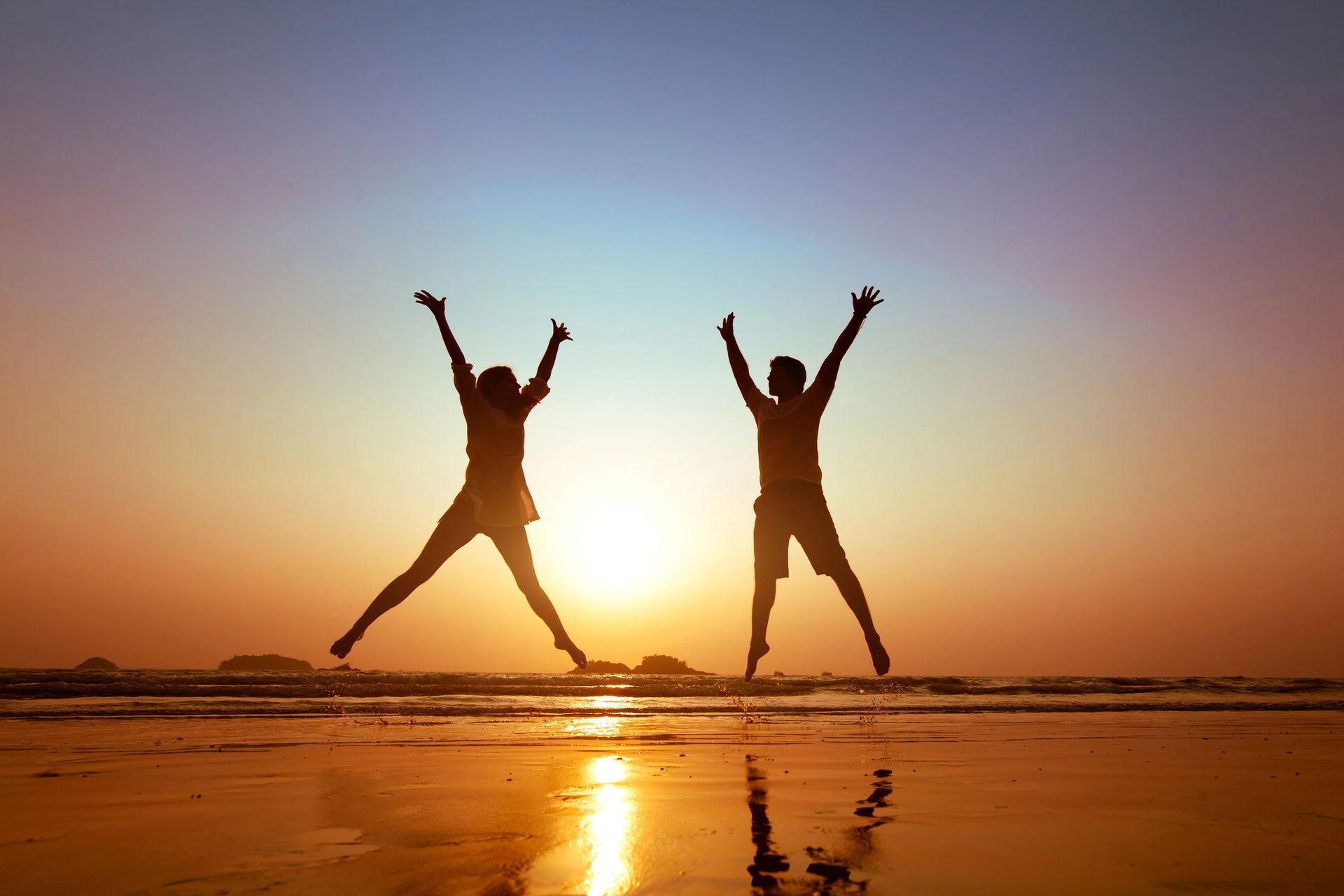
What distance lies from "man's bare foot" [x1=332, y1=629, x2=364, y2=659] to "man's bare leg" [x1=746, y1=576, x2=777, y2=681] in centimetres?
431

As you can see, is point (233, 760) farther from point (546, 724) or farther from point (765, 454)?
point (765, 454)

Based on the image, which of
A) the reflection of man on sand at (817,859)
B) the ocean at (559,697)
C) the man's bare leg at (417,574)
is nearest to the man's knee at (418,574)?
the man's bare leg at (417,574)

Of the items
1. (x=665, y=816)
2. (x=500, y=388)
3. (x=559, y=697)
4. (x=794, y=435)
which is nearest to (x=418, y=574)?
(x=500, y=388)

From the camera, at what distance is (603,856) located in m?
2.61

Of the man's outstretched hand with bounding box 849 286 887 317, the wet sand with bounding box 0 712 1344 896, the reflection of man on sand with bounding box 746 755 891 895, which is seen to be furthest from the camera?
the man's outstretched hand with bounding box 849 286 887 317

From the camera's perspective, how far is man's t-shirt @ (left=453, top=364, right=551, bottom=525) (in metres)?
9.66

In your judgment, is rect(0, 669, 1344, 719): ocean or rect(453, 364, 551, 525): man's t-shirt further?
rect(0, 669, 1344, 719): ocean

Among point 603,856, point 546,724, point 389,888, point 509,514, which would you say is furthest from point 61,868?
point 509,514

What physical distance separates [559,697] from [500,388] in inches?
276

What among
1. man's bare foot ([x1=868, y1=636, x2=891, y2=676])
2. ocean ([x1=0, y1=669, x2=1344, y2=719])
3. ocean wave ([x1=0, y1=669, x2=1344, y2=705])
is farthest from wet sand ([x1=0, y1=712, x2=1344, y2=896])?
ocean wave ([x1=0, y1=669, x2=1344, y2=705])

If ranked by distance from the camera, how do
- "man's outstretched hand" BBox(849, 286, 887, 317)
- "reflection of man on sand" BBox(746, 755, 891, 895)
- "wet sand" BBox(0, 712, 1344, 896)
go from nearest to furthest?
"reflection of man on sand" BBox(746, 755, 891, 895) → "wet sand" BBox(0, 712, 1344, 896) → "man's outstretched hand" BBox(849, 286, 887, 317)

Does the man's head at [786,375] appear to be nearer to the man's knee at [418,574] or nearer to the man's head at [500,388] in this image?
the man's head at [500,388]

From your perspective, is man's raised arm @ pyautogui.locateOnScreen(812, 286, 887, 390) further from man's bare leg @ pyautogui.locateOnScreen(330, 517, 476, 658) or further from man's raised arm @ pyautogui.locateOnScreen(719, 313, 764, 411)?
man's bare leg @ pyautogui.locateOnScreen(330, 517, 476, 658)

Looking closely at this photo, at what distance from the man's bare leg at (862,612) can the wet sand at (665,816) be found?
2.79 m
